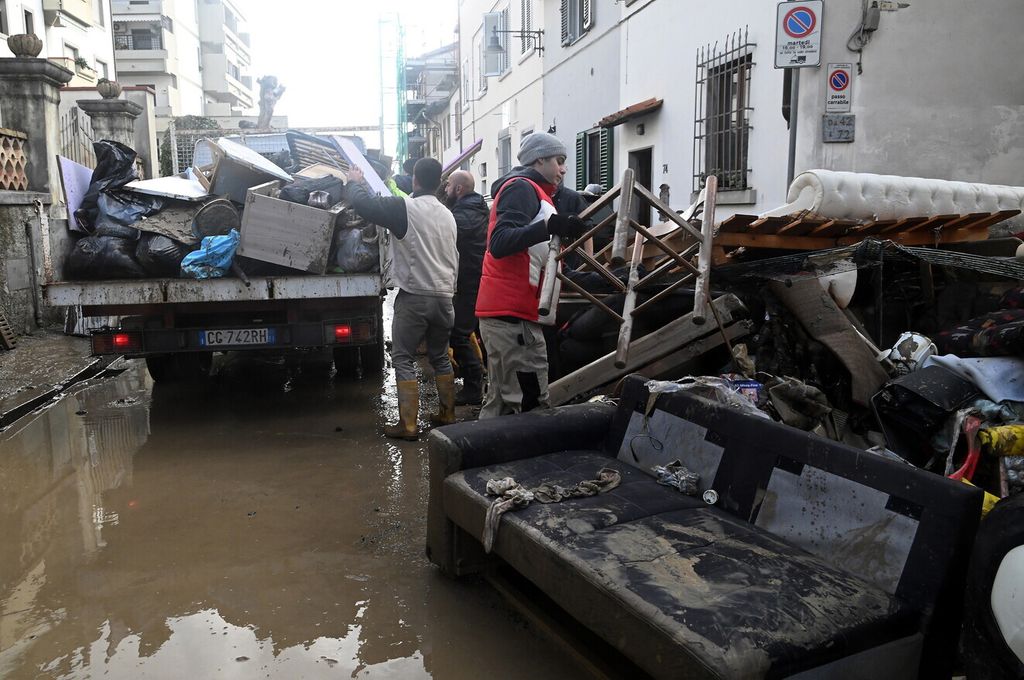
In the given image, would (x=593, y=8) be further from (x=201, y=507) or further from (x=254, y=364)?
(x=201, y=507)

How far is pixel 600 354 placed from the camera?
522 cm

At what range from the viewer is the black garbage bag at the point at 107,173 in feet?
18.8

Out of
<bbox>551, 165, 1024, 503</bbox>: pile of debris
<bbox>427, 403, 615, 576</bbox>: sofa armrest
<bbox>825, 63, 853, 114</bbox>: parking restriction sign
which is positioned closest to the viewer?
<bbox>427, 403, 615, 576</bbox>: sofa armrest

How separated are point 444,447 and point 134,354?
332 centimetres

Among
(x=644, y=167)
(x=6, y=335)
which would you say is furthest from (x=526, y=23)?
(x=6, y=335)

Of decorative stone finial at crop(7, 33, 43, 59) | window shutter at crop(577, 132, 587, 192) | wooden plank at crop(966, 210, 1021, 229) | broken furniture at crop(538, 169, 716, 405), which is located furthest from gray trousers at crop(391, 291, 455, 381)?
window shutter at crop(577, 132, 587, 192)

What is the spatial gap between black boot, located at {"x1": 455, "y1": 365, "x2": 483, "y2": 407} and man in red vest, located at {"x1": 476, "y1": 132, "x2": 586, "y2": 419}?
6.34 ft

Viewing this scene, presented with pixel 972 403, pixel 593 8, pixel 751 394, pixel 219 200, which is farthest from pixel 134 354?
pixel 593 8

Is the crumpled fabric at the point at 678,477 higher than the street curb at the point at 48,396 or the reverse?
higher

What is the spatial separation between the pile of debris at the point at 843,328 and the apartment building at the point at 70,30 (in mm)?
17959

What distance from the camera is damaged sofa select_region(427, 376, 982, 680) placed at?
6.43ft

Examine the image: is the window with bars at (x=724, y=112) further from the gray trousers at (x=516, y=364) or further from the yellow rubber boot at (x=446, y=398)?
the gray trousers at (x=516, y=364)

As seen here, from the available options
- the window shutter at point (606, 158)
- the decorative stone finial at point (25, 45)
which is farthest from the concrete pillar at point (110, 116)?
the window shutter at point (606, 158)

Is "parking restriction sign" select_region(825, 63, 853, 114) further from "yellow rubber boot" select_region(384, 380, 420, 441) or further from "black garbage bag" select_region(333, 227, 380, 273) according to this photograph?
"yellow rubber boot" select_region(384, 380, 420, 441)
